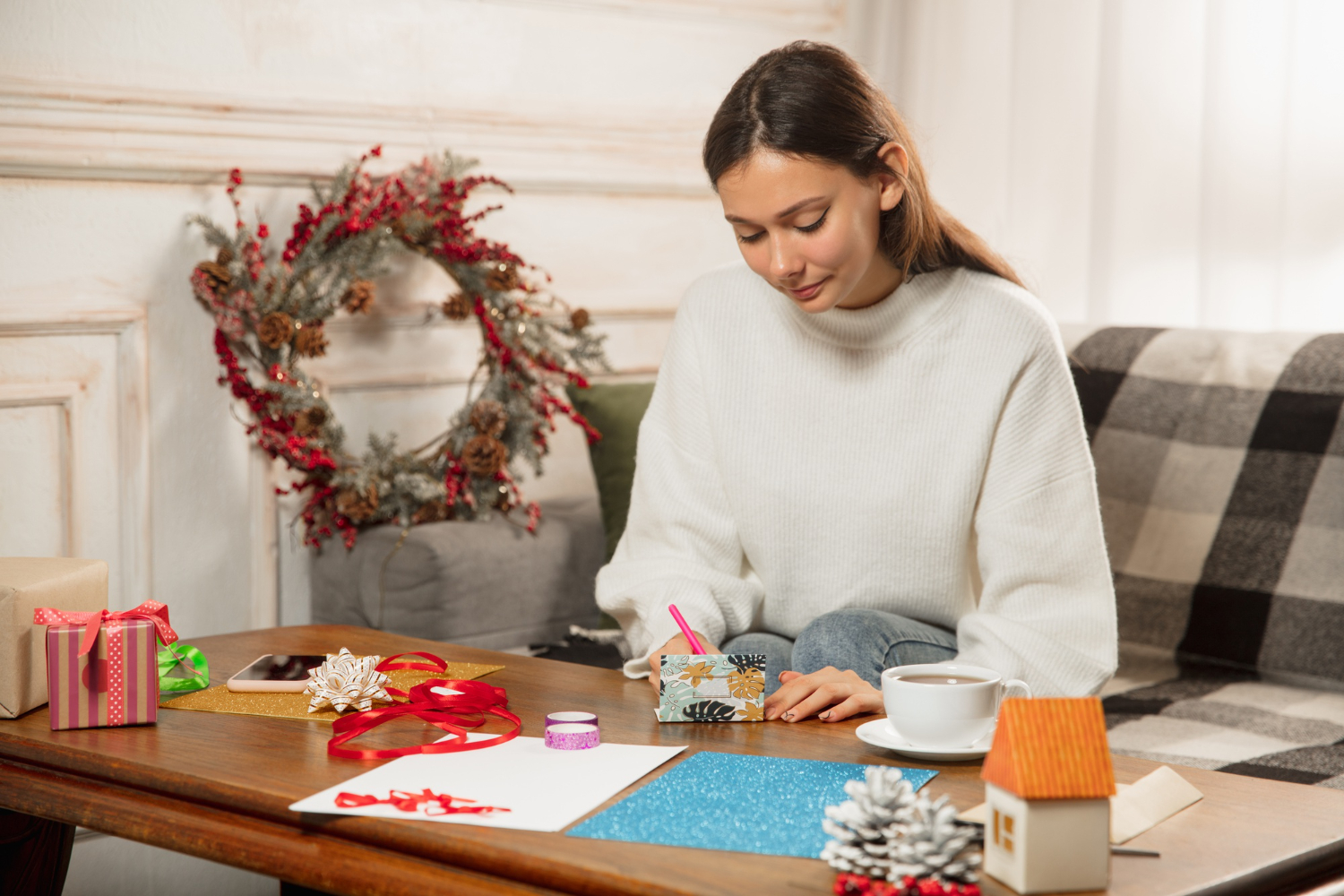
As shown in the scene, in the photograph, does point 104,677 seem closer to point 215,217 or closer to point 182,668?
point 182,668

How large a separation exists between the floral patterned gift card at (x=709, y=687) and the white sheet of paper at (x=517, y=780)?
8 cm

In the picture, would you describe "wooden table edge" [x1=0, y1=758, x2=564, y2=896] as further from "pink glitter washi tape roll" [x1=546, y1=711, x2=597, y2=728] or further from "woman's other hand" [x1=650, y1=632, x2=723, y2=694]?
"woman's other hand" [x1=650, y1=632, x2=723, y2=694]

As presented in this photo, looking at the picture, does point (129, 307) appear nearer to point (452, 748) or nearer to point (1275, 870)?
point (452, 748)

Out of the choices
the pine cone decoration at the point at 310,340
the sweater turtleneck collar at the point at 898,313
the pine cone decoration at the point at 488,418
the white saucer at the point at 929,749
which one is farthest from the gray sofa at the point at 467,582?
the white saucer at the point at 929,749

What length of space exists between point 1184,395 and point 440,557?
44.9 inches

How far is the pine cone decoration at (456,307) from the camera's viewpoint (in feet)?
6.98

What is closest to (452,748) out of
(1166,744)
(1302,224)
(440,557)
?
(440,557)

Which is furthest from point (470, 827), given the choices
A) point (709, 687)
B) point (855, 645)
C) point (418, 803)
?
point (855, 645)

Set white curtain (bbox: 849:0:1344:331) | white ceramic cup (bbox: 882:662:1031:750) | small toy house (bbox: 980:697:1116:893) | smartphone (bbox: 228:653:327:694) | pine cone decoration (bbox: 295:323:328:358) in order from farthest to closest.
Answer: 1. white curtain (bbox: 849:0:1344:331)
2. pine cone decoration (bbox: 295:323:328:358)
3. smartphone (bbox: 228:653:327:694)
4. white ceramic cup (bbox: 882:662:1031:750)
5. small toy house (bbox: 980:697:1116:893)

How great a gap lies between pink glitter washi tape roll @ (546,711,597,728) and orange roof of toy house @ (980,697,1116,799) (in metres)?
0.38

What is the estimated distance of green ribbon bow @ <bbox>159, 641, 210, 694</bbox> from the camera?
1.23 metres

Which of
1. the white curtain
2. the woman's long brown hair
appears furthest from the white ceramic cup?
the white curtain

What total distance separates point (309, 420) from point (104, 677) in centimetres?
85

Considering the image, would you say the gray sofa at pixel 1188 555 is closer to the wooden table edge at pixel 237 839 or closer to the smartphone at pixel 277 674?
the smartphone at pixel 277 674
